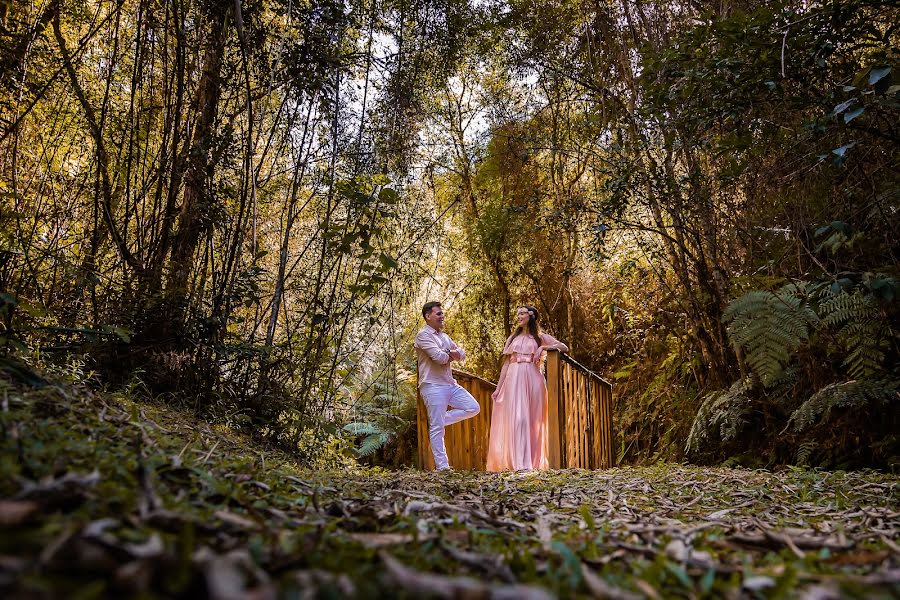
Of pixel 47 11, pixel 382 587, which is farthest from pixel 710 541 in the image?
pixel 47 11

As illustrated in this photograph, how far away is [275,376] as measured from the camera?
3537 millimetres

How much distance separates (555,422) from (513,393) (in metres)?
0.88

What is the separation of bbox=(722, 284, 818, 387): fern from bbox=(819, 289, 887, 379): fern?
17cm

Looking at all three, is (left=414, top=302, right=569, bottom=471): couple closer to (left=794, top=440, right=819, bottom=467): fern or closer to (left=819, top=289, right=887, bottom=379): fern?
(left=794, top=440, right=819, bottom=467): fern

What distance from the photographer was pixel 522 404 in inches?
257

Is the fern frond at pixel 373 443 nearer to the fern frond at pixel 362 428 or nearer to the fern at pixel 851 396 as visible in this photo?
the fern frond at pixel 362 428

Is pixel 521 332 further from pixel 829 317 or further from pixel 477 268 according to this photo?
pixel 829 317

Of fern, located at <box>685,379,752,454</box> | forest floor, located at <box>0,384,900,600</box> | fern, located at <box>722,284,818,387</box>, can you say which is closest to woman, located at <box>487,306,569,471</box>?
fern, located at <box>685,379,752,454</box>

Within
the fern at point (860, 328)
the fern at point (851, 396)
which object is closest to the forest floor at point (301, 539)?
the fern at point (851, 396)

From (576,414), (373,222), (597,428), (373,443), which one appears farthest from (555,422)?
(373,443)

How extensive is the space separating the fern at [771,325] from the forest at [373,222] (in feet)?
0.07

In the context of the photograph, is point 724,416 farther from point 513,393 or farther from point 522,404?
point 513,393

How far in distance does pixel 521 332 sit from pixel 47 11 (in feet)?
17.2

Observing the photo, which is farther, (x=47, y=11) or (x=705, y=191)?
(x=705, y=191)
